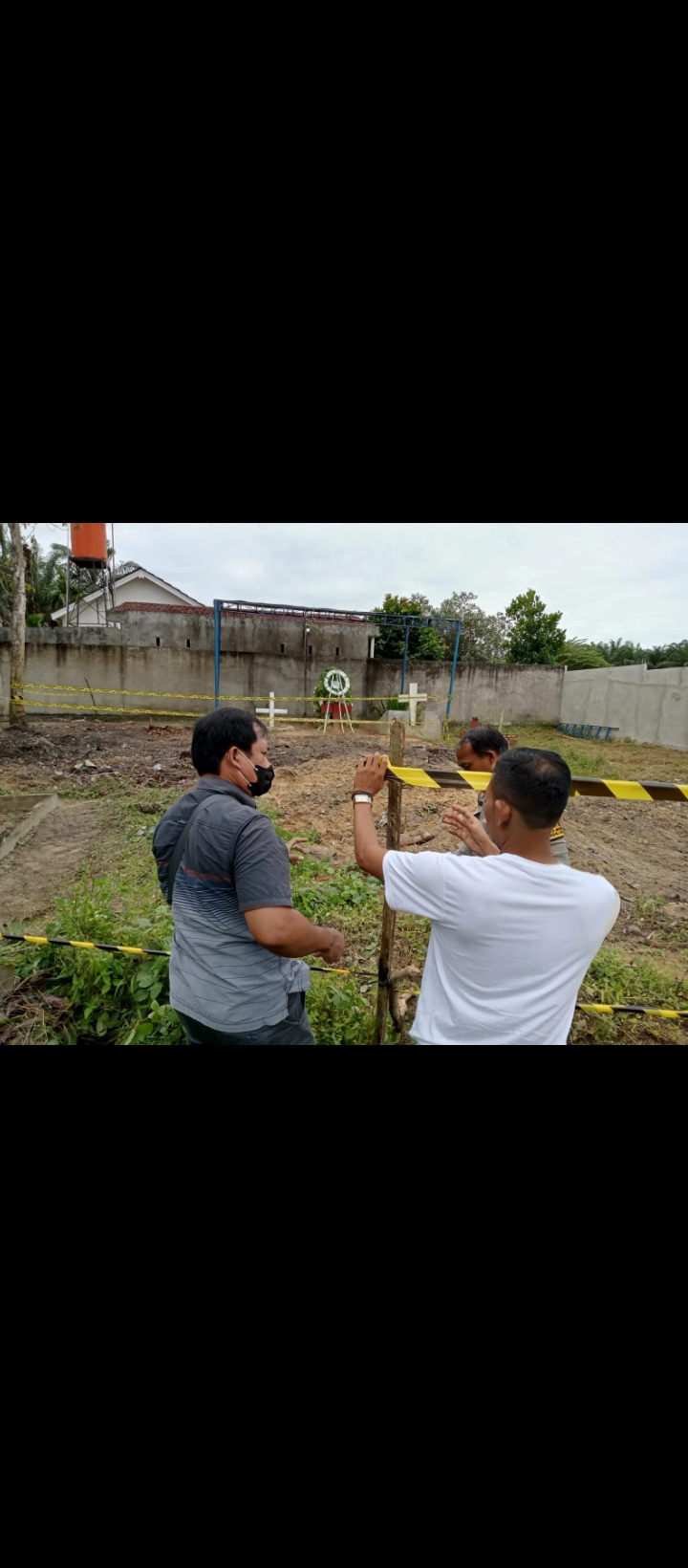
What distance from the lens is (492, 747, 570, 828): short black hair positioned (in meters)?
1.43

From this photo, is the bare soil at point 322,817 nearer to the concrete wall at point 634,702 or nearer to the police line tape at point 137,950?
the police line tape at point 137,950

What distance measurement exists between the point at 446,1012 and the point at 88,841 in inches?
219

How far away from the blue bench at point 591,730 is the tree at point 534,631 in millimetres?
7232

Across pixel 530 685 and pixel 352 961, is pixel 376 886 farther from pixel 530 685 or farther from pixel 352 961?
pixel 530 685

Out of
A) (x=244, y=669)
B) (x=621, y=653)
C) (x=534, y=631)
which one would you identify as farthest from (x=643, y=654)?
(x=244, y=669)

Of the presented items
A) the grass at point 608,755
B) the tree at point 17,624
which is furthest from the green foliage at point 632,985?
the tree at point 17,624

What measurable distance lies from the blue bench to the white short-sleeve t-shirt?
1709 cm

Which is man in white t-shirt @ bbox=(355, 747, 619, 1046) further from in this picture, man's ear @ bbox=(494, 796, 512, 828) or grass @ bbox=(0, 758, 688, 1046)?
grass @ bbox=(0, 758, 688, 1046)

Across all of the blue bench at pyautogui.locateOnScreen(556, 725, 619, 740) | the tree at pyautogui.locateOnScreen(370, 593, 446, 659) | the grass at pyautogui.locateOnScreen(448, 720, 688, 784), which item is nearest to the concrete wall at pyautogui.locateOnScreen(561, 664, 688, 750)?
the blue bench at pyautogui.locateOnScreen(556, 725, 619, 740)

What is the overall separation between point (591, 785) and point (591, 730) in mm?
16761

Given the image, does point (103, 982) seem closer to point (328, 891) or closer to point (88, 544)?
point (328, 891)

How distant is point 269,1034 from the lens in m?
1.78

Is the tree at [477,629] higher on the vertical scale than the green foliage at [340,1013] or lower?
higher

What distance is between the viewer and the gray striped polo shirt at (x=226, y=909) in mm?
1568
